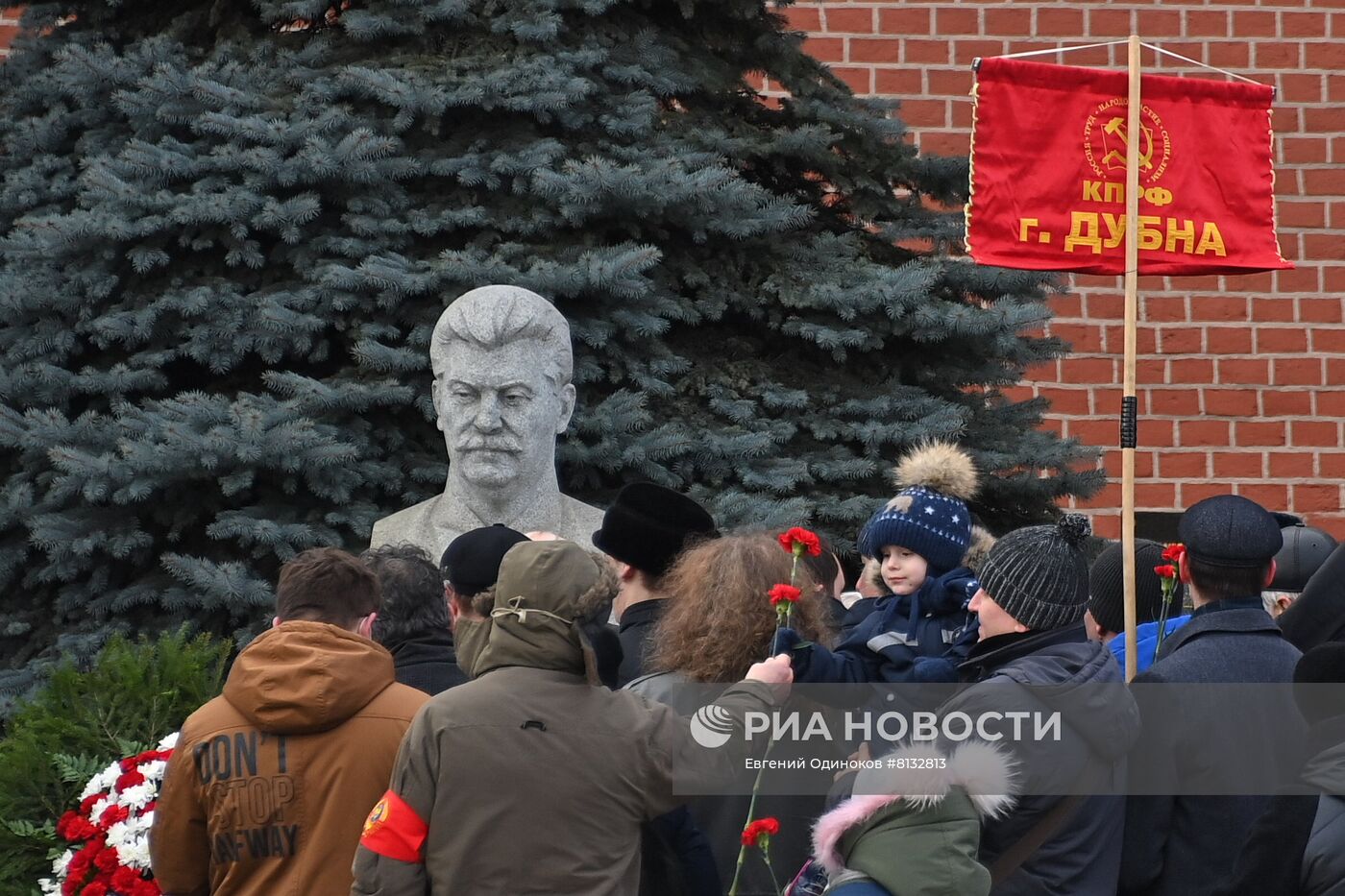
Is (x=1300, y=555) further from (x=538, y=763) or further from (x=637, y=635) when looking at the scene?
(x=538, y=763)

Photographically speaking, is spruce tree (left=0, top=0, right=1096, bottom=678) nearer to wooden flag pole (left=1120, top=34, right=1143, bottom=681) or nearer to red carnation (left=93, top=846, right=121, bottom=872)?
wooden flag pole (left=1120, top=34, right=1143, bottom=681)

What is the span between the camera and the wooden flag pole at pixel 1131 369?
448 cm

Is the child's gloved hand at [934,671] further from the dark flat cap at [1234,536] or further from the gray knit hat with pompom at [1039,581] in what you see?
the dark flat cap at [1234,536]

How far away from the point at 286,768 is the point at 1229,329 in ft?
21.7

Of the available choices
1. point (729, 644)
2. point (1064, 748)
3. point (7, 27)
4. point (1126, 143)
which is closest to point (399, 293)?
point (1126, 143)

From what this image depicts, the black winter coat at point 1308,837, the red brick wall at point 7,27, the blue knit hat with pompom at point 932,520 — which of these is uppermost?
the red brick wall at point 7,27

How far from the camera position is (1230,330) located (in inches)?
339

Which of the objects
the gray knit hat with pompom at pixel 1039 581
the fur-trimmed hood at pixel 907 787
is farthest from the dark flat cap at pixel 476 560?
the fur-trimmed hood at pixel 907 787

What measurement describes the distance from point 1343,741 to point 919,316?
3788mm

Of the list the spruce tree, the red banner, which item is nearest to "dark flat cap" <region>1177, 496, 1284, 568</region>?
the red banner

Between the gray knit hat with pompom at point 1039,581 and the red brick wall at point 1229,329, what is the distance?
5.40 metres

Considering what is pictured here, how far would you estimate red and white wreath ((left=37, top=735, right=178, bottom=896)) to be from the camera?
443 centimetres

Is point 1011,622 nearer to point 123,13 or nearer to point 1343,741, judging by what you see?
point 1343,741

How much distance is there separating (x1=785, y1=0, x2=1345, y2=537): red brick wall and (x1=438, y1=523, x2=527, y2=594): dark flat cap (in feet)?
17.5
